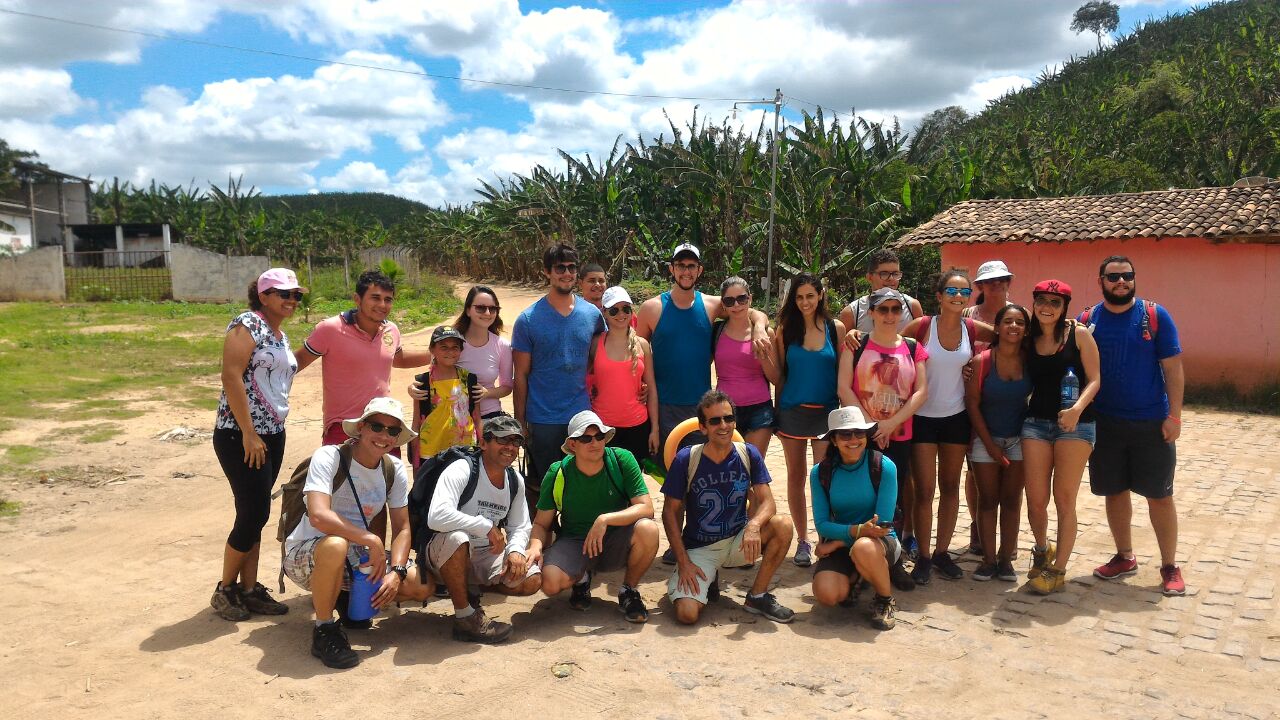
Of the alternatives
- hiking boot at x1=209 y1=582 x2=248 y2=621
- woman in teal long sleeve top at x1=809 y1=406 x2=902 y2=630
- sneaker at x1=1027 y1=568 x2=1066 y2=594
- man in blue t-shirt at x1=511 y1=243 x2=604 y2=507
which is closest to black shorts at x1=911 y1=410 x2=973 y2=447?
woman in teal long sleeve top at x1=809 y1=406 x2=902 y2=630

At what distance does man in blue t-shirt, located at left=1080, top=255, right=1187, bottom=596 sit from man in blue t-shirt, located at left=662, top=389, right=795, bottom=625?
78.6 inches

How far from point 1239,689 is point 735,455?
8.08 feet

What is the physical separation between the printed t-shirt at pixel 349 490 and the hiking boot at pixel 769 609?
6.25ft

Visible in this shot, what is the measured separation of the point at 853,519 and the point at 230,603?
3.34 meters

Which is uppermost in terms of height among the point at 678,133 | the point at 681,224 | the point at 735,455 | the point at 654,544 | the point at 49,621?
the point at 678,133

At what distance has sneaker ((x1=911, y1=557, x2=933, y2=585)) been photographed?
16.8ft

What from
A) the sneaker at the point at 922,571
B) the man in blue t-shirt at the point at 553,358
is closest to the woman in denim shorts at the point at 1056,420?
the sneaker at the point at 922,571

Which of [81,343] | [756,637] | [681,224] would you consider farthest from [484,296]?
[681,224]

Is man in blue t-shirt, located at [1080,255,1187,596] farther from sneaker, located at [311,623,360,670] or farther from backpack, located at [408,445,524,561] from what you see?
sneaker, located at [311,623,360,670]

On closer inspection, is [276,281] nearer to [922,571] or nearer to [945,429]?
[945,429]

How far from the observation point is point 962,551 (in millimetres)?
5742

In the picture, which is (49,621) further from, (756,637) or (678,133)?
(678,133)

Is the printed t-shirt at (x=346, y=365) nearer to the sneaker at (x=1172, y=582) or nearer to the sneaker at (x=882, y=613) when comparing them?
the sneaker at (x=882, y=613)

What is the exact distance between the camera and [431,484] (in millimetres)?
4652
